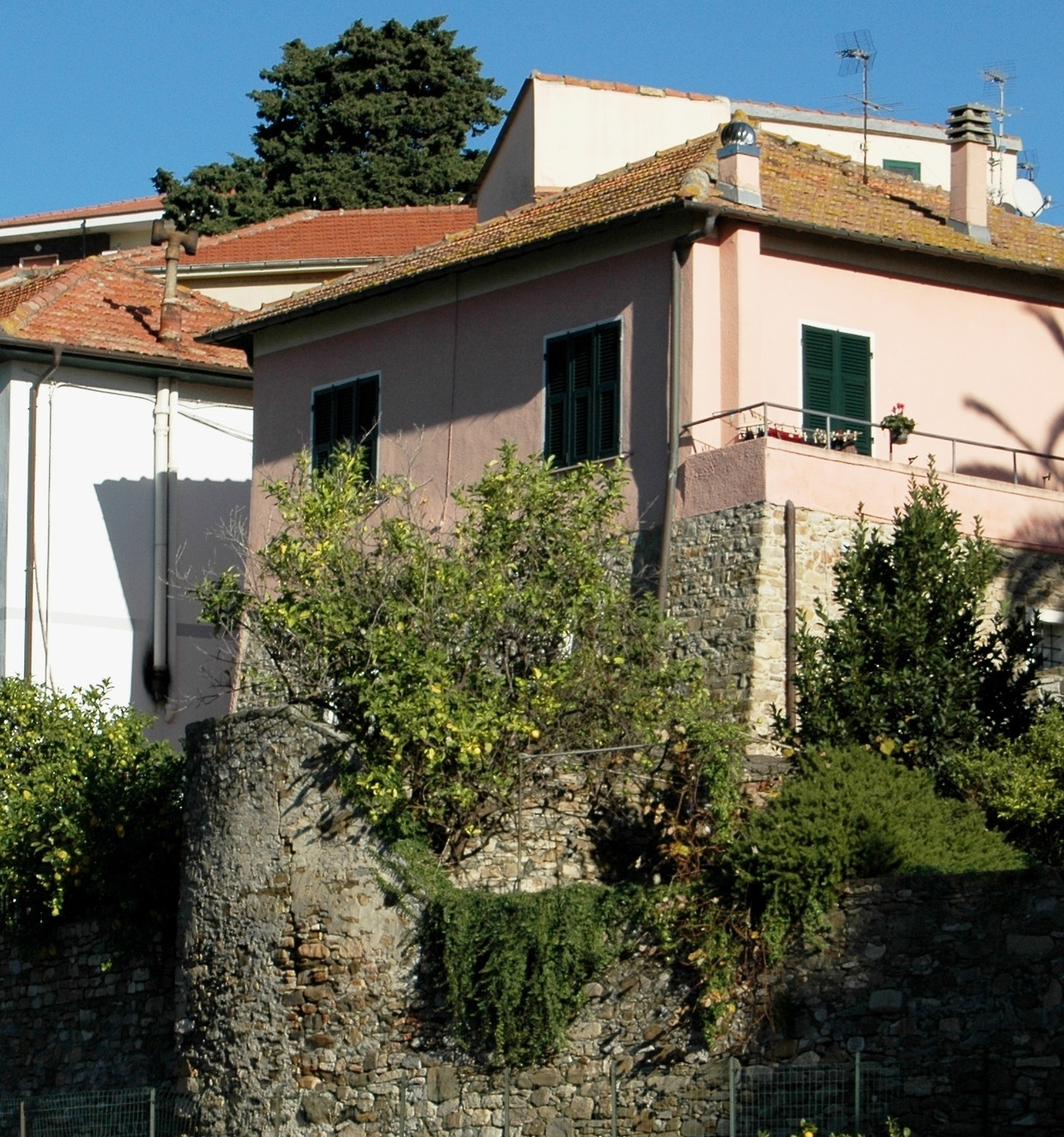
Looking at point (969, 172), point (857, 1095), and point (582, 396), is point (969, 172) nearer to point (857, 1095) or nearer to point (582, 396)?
point (582, 396)

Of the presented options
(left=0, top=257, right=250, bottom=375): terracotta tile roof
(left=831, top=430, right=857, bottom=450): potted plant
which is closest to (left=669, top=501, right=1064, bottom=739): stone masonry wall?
(left=831, top=430, right=857, bottom=450): potted plant

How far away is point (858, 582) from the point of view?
20.5 m

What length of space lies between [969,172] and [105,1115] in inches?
532

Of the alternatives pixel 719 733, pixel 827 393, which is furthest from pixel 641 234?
pixel 719 733

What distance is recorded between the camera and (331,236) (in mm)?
37625

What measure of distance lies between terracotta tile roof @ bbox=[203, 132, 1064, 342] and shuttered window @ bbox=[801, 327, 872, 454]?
108 cm

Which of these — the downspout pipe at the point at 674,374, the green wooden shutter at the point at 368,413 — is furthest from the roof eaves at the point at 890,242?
the green wooden shutter at the point at 368,413

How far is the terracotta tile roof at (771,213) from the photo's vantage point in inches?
916

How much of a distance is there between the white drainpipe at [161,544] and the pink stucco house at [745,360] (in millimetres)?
4414

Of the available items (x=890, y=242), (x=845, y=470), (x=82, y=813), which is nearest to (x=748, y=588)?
(x=845, y=470)

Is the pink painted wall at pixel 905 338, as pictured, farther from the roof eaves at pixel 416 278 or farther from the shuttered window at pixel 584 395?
the shuttered window at pixel 584 395

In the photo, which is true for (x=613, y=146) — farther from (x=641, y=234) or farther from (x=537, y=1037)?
(x=537, y=1037)

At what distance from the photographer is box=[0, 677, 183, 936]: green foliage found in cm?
2239

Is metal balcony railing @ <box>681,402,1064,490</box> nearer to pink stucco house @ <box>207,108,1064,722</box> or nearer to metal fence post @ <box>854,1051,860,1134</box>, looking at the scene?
pink stucco house @ <box>207,108,1064,722</box>
